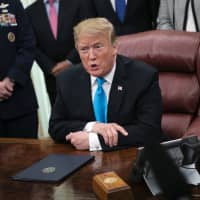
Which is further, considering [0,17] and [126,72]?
[0,17]

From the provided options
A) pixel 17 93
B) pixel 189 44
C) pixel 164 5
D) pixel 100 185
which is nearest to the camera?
pixel 100 185

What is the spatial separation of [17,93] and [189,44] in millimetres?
1032

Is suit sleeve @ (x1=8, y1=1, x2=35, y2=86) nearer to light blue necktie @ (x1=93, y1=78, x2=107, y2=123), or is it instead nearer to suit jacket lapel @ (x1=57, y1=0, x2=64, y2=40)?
suit jacket lapel @ (x1=57, y1=0, x2=64, y2=40)

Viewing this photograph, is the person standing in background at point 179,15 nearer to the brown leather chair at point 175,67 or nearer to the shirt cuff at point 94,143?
the brown leather chair at point 175,67

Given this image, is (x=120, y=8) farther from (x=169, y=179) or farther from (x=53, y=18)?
(x=169, y=179)

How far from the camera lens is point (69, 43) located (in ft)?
9.70

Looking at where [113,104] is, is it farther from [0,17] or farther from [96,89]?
[0,17]

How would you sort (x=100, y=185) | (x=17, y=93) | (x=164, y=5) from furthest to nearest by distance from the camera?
(x=164, y=5) → (x=17, y=93) → (x=100, y=185)

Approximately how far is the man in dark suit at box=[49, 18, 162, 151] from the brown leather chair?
0.98 ft

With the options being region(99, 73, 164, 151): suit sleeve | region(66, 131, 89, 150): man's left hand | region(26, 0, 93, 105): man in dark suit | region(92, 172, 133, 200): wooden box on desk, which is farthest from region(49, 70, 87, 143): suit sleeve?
region(26, 0, 93, 105): man in dark suit

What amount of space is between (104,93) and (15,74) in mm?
705

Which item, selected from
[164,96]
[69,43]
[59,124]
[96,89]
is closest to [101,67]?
[96,89]

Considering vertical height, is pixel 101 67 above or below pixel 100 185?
above

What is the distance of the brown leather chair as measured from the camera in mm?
2184
